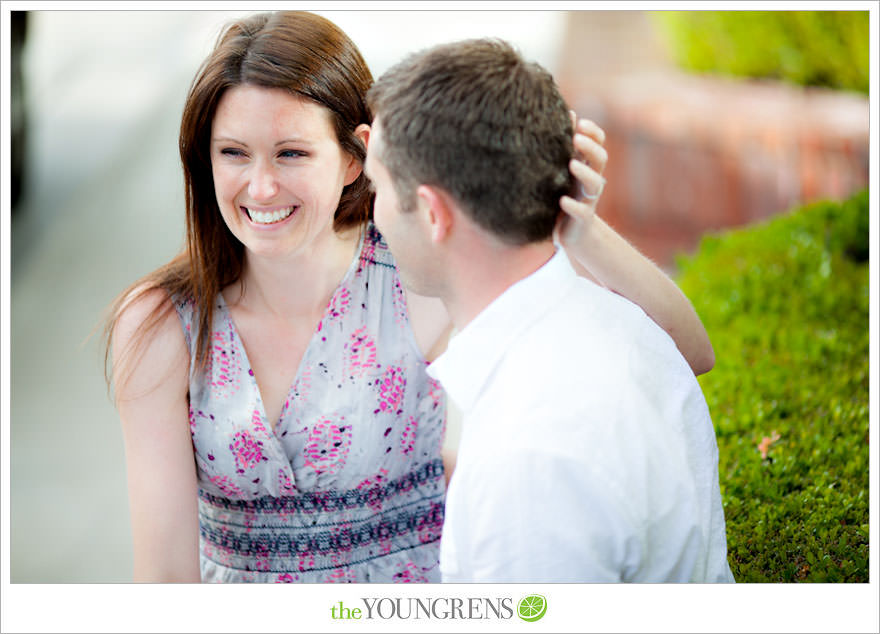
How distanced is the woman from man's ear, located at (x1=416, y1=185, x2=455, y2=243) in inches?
21.9

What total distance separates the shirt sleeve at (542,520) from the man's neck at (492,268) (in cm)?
35

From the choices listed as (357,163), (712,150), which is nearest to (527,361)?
(357,163)

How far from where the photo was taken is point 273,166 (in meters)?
2.03

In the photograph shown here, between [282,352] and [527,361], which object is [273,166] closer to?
[282,352]

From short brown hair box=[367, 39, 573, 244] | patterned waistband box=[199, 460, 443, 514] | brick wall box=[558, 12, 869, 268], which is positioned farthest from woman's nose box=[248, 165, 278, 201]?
brick wall box=[558, 12, 869, 268]

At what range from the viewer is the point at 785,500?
7.42 feet

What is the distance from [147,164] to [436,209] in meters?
7.61

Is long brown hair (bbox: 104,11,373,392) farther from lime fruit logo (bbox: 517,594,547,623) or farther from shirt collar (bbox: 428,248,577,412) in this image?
lime fruit logo (bbox: 517,594,547,623)

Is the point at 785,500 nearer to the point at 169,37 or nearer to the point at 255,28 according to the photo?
the point at 255,28

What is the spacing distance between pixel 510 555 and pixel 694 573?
40cm

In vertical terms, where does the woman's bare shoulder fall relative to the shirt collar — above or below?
below

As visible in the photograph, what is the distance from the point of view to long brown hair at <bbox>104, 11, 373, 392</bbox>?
1979 mm

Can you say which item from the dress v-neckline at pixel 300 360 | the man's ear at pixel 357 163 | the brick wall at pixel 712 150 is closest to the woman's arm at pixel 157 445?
the dress v-neckline at pixel 300 360

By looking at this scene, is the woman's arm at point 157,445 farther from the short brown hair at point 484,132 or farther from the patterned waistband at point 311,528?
the short brown hair at point 484,132
